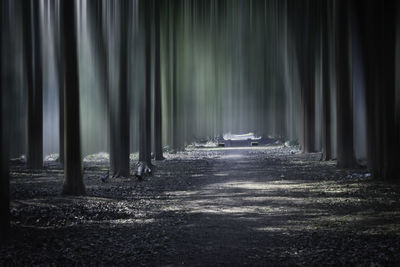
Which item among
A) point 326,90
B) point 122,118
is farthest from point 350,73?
point 122,118

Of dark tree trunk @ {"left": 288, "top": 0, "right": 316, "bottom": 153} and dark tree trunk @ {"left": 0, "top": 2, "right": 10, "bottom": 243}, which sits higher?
dark tree trunk @ {"left": 288, "top": 0, "right": 316, "bottom": 153}

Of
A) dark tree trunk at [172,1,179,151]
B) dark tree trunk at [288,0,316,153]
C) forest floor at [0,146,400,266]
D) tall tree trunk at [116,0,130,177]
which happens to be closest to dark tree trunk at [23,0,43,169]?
tall tree trunk at [116,0,130,177]

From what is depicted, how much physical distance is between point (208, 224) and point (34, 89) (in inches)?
541

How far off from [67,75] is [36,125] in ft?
29.5

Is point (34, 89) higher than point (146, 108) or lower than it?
higher

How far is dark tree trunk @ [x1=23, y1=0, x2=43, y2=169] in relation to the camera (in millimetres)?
20156

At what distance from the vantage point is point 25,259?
6500mm

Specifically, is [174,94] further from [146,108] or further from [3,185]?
[3,185]

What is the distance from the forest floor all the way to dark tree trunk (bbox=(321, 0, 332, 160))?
322 inches

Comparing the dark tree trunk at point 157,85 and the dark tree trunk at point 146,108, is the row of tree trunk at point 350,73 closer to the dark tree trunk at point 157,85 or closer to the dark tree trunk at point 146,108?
the dark tree trunk at point 146,108

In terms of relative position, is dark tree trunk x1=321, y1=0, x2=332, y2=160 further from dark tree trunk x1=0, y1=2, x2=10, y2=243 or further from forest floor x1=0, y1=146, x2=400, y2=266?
dark tree trunk x1=0, y1=2, x2=10, y2=243

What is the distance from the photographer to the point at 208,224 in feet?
30.3

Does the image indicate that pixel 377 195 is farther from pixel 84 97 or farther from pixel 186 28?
pixel 186 28

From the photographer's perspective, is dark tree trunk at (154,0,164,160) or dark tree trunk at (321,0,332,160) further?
dark tree trunk at (154,0,164,160)
